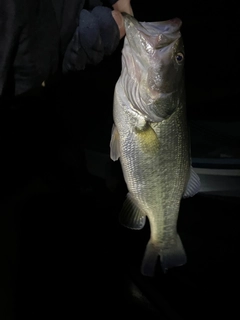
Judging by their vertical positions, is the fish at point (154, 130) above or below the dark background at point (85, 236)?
above

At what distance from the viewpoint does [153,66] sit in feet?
3.95

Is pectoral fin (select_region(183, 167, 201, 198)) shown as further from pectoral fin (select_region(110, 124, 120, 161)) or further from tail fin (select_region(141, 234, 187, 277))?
pectoral fin (select_region(110, 124, 120, 161))

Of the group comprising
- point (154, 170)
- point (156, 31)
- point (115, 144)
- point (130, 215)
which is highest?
point (156, 31)

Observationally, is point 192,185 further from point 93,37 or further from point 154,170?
point 93,37

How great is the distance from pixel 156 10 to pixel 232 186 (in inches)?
54.0

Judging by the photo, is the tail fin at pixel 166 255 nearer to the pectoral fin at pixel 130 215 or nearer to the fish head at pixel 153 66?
the pectoral fin at pixel 130 215

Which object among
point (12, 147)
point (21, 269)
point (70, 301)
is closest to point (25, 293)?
point (21, 269)

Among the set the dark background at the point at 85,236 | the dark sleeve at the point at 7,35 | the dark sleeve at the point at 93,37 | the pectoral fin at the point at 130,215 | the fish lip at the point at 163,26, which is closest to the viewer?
the dark sleeve at the point at 7,35

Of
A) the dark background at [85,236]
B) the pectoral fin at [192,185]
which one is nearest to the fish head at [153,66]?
the pectoral fin at [192,185]

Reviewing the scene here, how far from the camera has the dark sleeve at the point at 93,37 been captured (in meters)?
1.25

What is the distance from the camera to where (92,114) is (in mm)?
2289

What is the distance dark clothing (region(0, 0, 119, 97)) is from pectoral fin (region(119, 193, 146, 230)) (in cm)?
53

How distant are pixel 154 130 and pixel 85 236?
4.15 feet

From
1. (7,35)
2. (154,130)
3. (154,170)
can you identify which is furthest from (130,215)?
(7,35)
